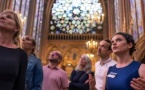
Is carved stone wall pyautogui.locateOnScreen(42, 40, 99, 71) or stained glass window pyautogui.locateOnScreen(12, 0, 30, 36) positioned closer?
stained glass window pyautogui.locateOnScreen(12, 0, 30, 36)

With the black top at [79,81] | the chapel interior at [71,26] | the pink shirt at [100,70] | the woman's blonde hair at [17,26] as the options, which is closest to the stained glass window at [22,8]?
the chapel interior at [71,26]

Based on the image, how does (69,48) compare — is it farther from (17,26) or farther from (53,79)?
(17,26)

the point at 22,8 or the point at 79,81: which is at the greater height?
the point at 22,8

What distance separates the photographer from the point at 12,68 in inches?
64.1

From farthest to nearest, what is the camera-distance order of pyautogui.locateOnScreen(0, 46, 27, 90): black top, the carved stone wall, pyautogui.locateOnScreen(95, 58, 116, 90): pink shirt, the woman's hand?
the carved stone wall < pyautogui.locateOnScreen(95, 58, 116, 90): pink shirt < the woman's hand < pyautogui.locateOnScreen(0, 46, 27, 90): black top

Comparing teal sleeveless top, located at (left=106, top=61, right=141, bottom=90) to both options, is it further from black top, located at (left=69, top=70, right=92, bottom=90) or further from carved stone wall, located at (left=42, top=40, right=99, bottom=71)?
carved stone wall, located at (left=42, top=40, right=99, bottom=71)

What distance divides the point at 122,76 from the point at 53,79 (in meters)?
1.73

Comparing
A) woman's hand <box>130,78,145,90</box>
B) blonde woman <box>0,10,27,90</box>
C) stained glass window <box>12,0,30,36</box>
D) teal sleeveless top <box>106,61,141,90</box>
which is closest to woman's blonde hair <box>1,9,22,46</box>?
blonde woman <box>0,10,27,90</box>

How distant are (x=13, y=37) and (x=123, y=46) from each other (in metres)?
0.99

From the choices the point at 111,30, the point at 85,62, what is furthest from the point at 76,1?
the point at 85,62

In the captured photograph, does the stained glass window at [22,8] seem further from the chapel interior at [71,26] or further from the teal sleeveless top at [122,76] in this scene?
the teal sleeveless top at [122,76]

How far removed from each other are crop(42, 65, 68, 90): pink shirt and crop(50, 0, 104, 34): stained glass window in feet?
63.7

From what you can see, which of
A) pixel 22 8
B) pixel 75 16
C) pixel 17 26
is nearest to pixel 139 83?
pixel 17 26

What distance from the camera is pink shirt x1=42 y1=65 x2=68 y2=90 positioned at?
3.41 metres
